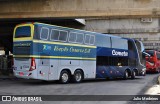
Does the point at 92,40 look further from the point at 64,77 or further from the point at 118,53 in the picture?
the point at 64,77

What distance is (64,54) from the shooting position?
20234 millimetres

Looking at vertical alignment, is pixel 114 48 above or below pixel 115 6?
below

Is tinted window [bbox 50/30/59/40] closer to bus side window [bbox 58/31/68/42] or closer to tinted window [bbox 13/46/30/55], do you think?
bus side window [bbox 58/31/68/42]

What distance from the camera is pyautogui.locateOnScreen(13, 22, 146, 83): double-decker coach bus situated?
18562 millimetres

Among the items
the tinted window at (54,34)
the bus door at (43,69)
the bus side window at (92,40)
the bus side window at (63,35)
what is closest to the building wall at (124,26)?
the bus side window at (92,40)

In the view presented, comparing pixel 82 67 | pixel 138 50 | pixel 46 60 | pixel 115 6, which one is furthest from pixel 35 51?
pixel 138 50

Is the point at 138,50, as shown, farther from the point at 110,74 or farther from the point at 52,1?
the point at 52,1

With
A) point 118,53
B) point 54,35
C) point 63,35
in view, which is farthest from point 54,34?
point 118,53

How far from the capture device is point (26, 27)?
1886 centimetres

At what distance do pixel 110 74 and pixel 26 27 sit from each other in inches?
332

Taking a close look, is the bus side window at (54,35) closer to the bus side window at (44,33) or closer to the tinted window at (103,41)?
the bus side window at (44,33)

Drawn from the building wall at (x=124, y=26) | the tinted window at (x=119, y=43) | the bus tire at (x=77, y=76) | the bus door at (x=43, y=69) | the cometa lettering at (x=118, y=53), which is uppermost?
the building wall at (x=124, y=26)

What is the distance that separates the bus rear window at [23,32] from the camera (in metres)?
18.7

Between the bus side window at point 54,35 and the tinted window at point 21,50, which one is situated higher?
the bus side window at point 54,35
